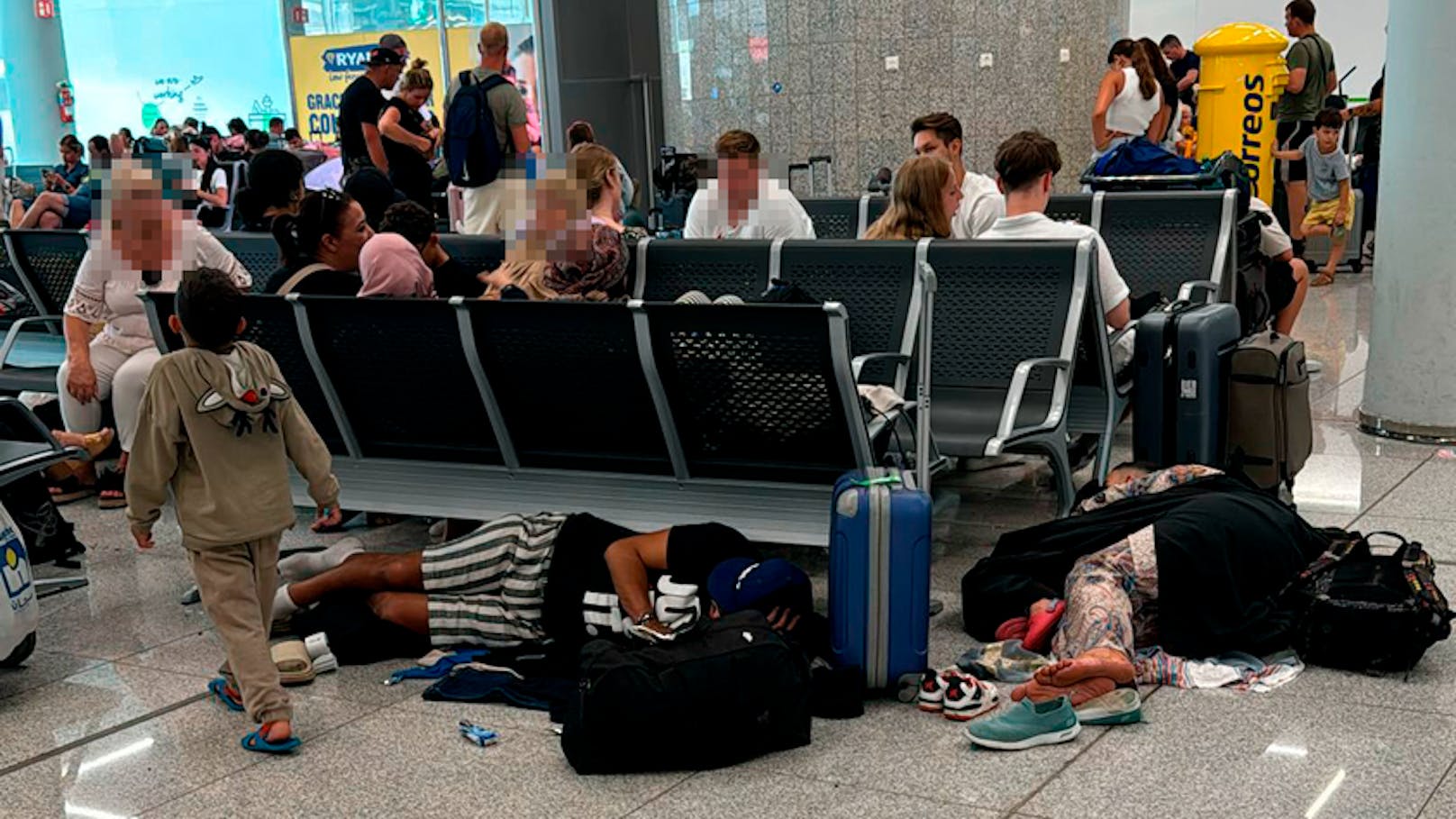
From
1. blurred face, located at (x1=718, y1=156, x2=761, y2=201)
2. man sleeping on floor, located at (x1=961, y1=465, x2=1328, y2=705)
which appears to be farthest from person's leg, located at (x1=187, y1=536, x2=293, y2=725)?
blurred face, located at (x1=718, y1=156, x2=761, y2=201)

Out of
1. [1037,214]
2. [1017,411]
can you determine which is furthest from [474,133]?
[1017,411]

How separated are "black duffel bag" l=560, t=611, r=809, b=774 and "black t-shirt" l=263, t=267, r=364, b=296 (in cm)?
264

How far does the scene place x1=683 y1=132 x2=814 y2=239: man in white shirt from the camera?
7.28 m

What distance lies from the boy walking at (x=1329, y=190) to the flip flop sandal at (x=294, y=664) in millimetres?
10173

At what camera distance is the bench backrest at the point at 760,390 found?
183 inches

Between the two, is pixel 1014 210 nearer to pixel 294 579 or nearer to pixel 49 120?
pixel 294 579

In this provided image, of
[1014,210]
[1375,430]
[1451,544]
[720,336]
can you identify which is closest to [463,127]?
[1014,210]

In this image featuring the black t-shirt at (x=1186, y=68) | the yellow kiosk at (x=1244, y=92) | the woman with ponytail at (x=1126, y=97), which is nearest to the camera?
the woman with ponytail at (x=1126, y=97)

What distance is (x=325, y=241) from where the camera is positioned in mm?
6051

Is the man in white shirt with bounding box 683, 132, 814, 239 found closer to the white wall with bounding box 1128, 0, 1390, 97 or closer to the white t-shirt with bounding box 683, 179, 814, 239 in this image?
the white t-shirt with bounding box 683, 179, 814, 239

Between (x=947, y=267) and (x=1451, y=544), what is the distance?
2.01 meters

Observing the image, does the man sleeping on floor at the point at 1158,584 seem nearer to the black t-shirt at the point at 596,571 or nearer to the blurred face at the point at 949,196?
the black t-shirt at the point at 596,571

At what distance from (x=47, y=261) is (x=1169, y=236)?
220 inches

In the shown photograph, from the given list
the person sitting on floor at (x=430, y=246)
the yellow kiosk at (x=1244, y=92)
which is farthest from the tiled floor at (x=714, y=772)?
the yellow kiosk at (x=1244, y=92)
